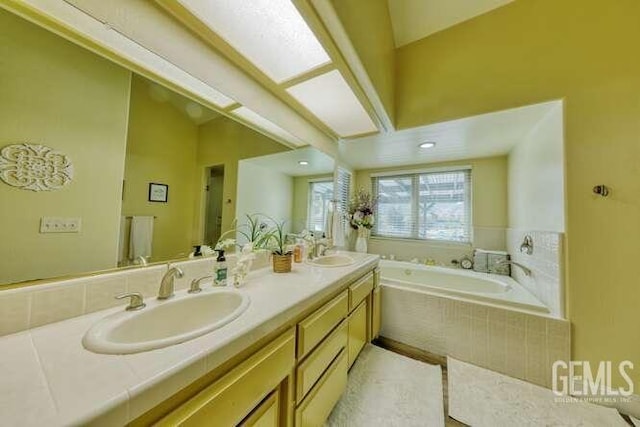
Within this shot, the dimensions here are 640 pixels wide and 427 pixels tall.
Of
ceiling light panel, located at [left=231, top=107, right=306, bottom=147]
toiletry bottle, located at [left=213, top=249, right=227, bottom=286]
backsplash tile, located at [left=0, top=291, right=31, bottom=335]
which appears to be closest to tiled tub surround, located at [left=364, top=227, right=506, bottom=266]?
ceiling light panel, located at [left=231, top=107, right=306, bottom=147]

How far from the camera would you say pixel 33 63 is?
0.69m

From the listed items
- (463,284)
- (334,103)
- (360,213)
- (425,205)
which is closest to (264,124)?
(334,103)

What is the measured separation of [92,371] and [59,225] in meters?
0.56

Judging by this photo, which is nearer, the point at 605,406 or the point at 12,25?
the point at 12,25

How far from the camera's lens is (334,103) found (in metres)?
1.68

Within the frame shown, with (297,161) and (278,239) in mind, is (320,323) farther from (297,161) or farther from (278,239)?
(297,161)

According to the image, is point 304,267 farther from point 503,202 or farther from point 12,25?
point 503,202

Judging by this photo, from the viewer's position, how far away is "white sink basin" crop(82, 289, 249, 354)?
57cm

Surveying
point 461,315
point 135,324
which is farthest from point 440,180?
point 135,324

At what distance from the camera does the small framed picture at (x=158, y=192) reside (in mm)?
982

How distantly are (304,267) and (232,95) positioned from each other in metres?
1.20

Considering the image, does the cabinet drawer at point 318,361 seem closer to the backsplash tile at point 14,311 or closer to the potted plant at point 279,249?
the potted plant at point 279,249

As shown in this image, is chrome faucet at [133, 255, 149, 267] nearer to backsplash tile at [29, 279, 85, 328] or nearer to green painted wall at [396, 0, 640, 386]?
backsplash tile at [29, 279, 85, 328]

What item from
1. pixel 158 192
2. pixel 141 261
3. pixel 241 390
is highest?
pixel 158 192
